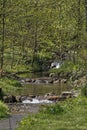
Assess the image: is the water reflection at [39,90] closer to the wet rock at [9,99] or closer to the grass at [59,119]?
the wet rock at [9,99]

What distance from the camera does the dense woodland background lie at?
2370 inches

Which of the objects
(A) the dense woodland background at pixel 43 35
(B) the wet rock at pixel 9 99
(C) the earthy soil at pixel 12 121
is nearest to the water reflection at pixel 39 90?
(B) the wet rock at pixel 9 99

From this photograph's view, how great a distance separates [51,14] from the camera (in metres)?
73.2

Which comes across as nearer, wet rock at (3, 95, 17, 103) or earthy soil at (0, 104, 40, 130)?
earthy soil at (0, 104, 40, 130)

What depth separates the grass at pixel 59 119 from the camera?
51.1ft

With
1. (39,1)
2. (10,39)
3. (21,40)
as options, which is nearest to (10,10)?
(10,39)

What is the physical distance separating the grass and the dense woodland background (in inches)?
1444

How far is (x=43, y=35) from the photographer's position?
70.4 meters

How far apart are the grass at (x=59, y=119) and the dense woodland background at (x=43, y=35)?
120ft

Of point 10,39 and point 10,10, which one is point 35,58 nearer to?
point 10,39

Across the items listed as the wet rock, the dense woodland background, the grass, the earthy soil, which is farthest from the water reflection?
the dense woodland background

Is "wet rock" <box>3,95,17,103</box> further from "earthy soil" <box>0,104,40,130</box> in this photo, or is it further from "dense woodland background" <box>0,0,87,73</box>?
"dense woodland background" <box>0,0,87,73</box>

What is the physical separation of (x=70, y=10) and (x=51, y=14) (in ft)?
24.4

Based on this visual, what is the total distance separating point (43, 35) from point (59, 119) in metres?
53.5
